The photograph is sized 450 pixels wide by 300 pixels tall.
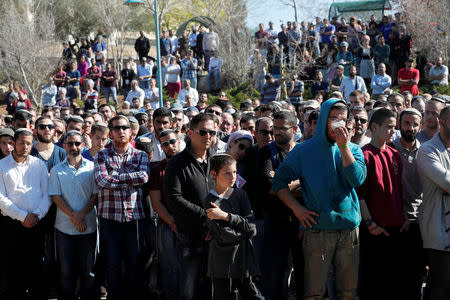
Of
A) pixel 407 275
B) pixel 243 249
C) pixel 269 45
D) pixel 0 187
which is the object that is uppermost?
pixel 269 45

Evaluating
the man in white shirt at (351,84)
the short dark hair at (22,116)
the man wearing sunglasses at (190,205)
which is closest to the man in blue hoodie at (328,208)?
the man wearing sunglasses at (190,205)

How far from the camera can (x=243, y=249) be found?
4.69 meters

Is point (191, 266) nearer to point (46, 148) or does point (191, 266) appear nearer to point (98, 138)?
point (98, 138)

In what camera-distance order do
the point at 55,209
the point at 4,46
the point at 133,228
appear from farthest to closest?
the point at 4,46 < the point at 55,209 < the point at 133,228

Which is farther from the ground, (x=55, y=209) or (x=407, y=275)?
(x=55, y=209)

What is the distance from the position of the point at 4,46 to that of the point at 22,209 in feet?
66.6

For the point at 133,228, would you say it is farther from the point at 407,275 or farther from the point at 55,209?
the point at 407,275

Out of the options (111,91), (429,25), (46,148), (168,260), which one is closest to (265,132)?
(168,260)

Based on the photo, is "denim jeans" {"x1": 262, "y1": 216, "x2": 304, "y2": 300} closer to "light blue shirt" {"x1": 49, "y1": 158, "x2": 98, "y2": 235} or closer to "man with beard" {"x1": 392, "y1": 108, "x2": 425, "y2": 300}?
"man with beard" {"x1": 392, "y1": 108, "x2": 425, "y2": 300}

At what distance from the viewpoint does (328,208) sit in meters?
4.37

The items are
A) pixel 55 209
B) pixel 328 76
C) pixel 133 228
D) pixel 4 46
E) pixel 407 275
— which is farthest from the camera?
pixel 4 46

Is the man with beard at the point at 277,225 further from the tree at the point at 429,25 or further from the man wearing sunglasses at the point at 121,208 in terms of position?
the tree at the point at 429,25

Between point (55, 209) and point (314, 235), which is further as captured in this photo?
point (55, 209)

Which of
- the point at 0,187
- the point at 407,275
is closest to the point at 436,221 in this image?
the point at 407,275
